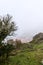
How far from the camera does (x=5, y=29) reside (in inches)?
2872

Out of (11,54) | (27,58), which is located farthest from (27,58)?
(11,54)

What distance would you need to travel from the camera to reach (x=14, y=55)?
76.1 meters

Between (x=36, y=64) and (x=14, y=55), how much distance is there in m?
8.90

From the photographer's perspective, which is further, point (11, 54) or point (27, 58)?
point (11, 54)

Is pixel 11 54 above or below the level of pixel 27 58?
above

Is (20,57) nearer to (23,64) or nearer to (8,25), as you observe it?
(23,64)

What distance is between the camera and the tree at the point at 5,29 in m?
70.5

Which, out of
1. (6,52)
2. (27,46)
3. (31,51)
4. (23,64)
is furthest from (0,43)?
(27,46)

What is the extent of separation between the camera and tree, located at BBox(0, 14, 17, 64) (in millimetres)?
70463

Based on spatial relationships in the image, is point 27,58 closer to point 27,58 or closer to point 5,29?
point 27,58

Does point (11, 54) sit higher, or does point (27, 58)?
point (11, 54)

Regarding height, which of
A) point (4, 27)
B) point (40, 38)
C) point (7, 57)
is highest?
point (40, 38)

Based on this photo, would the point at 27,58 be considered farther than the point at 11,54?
No

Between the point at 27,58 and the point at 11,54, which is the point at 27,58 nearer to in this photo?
the point at 27,58
